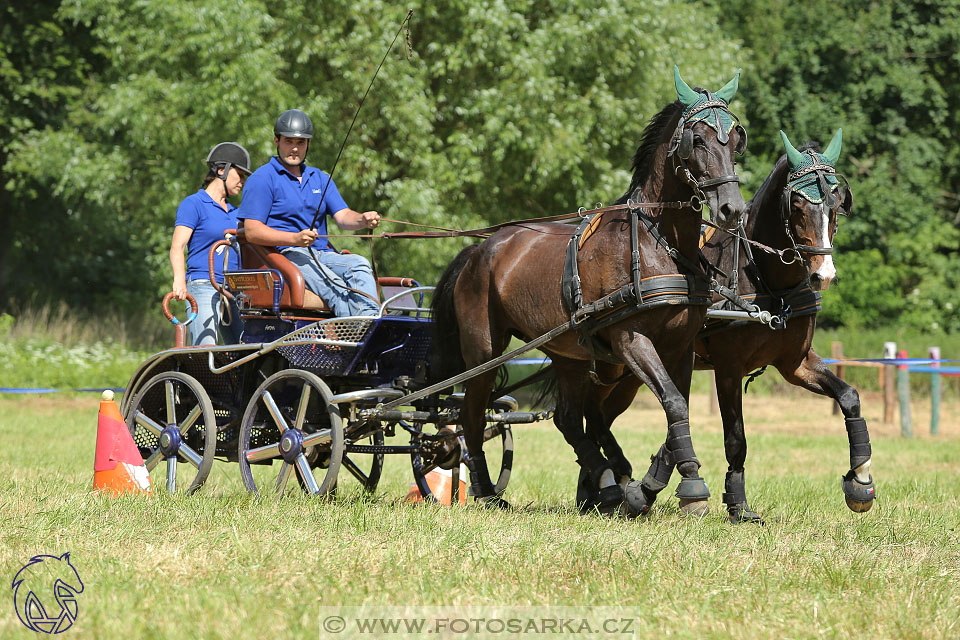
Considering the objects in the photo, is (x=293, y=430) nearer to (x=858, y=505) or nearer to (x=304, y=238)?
(x=304, y=238)

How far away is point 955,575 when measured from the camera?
4738 millimetres

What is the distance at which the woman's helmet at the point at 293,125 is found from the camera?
293 inches

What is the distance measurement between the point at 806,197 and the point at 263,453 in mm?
3526

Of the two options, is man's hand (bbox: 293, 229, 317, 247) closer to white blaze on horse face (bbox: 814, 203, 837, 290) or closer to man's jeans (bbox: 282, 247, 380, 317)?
man's jeans (bbox: 282, 247, 380, 317)

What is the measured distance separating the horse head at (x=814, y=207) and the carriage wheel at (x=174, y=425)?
12.0ft

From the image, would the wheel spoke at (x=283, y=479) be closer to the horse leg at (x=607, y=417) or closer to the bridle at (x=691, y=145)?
the horse leg at (x=607, y=417)

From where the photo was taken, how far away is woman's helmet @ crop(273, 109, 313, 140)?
7.44 m

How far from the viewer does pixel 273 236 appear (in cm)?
716

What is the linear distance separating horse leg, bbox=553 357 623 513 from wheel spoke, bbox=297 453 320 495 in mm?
1501

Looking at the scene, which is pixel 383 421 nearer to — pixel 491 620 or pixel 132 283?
pixel 491 620

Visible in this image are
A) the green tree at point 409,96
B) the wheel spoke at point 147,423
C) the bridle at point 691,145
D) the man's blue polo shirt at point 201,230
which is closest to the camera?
the bridle at point 691,145

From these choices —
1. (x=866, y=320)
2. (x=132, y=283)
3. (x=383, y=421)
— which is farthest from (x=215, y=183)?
(x=866, y=320)

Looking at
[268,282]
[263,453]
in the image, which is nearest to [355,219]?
[268,282]

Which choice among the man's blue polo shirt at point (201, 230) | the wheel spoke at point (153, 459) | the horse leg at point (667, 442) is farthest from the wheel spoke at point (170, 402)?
the horse leg at point (667, 442)
